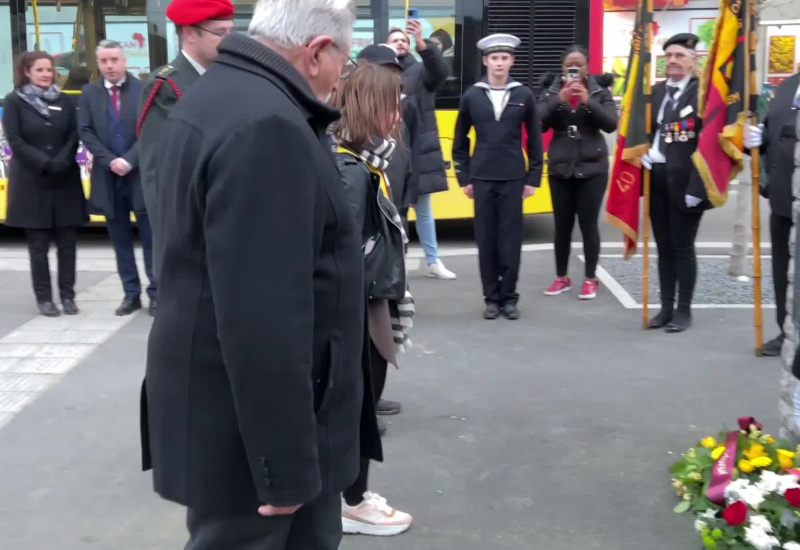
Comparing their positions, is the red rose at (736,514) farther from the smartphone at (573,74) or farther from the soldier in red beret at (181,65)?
the smartphone at (573,74)

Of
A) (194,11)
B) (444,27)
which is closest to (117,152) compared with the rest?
(194,11)

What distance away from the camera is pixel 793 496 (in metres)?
3.33

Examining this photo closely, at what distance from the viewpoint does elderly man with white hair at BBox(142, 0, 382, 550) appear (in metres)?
1.94

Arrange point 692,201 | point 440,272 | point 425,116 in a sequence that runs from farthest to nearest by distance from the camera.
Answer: point 440,272 → point 425,116 → point 692,201

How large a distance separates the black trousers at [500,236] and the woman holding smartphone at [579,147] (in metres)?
0.54

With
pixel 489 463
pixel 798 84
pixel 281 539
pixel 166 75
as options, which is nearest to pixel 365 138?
pixel 166 75

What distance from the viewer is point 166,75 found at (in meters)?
4.29

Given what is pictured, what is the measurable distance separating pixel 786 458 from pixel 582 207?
4.31 m

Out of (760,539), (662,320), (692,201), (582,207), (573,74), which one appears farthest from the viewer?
(582,207)

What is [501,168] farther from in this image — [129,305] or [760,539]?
[760,539]

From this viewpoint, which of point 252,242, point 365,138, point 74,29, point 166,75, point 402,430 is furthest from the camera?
point 74,29

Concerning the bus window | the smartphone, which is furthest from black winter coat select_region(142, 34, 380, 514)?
the bus window

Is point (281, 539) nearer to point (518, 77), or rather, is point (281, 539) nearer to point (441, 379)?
point (441, 379)

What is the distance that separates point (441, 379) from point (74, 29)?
6224mm
